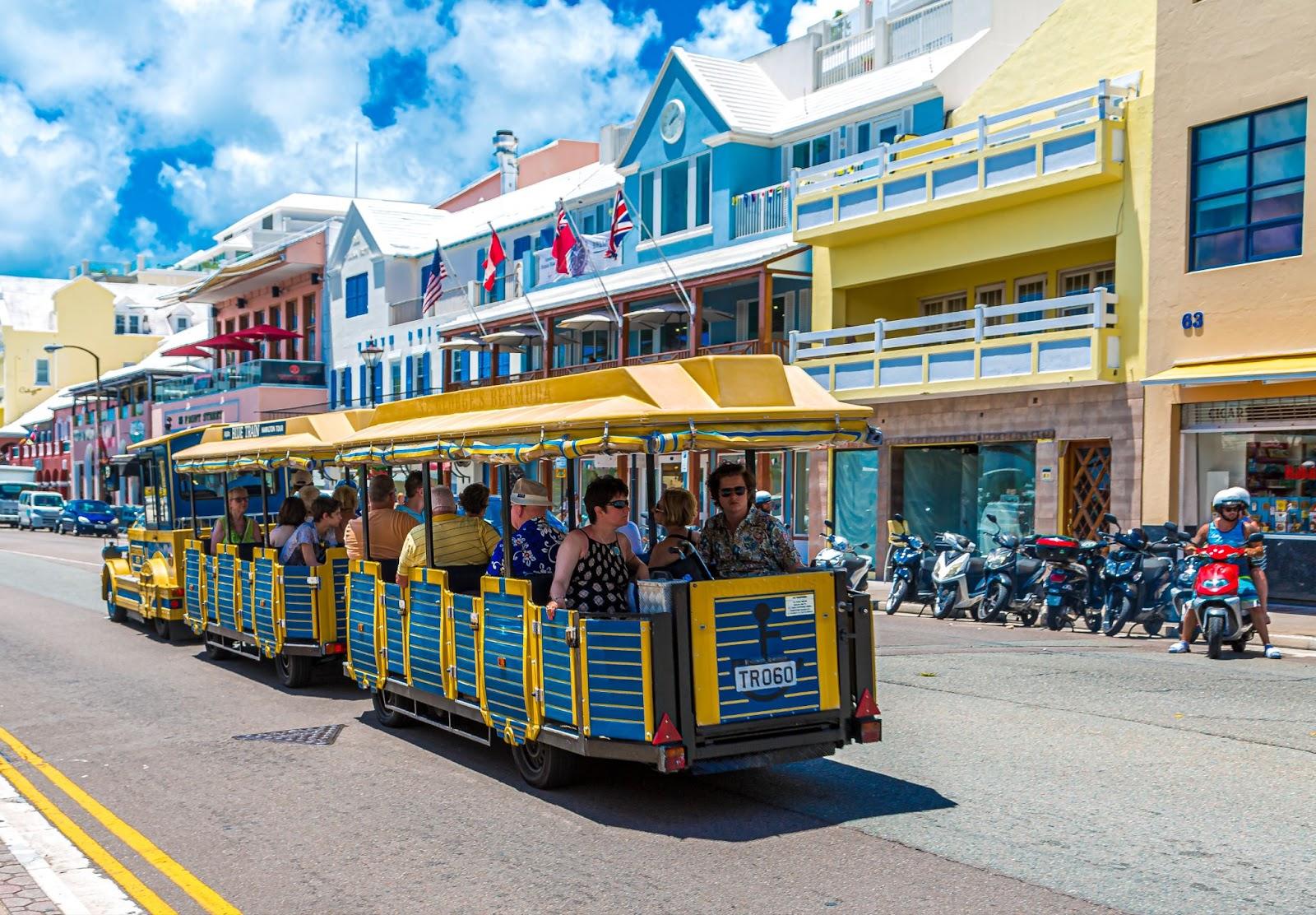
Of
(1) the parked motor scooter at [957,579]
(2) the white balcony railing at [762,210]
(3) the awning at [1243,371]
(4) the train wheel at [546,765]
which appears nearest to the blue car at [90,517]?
(2) the white balcony railing at [762,210]

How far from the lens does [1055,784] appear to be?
7664mm

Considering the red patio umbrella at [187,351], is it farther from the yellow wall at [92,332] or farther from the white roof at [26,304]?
the white roof at [26,304]

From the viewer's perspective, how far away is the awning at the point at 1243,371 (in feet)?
60.4

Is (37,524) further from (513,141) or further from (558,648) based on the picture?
(558,648)

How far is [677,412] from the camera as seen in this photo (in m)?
6.99

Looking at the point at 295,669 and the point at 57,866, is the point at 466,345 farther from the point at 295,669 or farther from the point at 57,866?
the point at 57,866

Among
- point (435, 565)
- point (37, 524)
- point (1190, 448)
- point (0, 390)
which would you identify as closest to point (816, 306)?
point (1190, 448)

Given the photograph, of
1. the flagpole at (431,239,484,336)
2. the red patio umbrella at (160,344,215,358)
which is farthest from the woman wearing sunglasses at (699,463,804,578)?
the red patio umbrella at (160,344,215,358)

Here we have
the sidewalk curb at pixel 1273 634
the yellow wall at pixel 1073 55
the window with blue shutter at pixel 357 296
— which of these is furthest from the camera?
the window with blue shutter at pixel 357 296

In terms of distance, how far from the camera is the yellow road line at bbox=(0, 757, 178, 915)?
5.89 m

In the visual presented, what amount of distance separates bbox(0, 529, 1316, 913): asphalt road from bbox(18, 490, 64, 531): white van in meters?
51.1

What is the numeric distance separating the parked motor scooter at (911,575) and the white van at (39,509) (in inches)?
1881

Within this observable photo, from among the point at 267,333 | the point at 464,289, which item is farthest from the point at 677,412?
the point at 267,333

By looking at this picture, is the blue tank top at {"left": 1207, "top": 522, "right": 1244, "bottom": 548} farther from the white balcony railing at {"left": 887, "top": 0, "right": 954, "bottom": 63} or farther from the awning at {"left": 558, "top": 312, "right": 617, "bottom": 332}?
the awning at {"left": 558, "top": 312, "right": 617, "bottom": 332}
